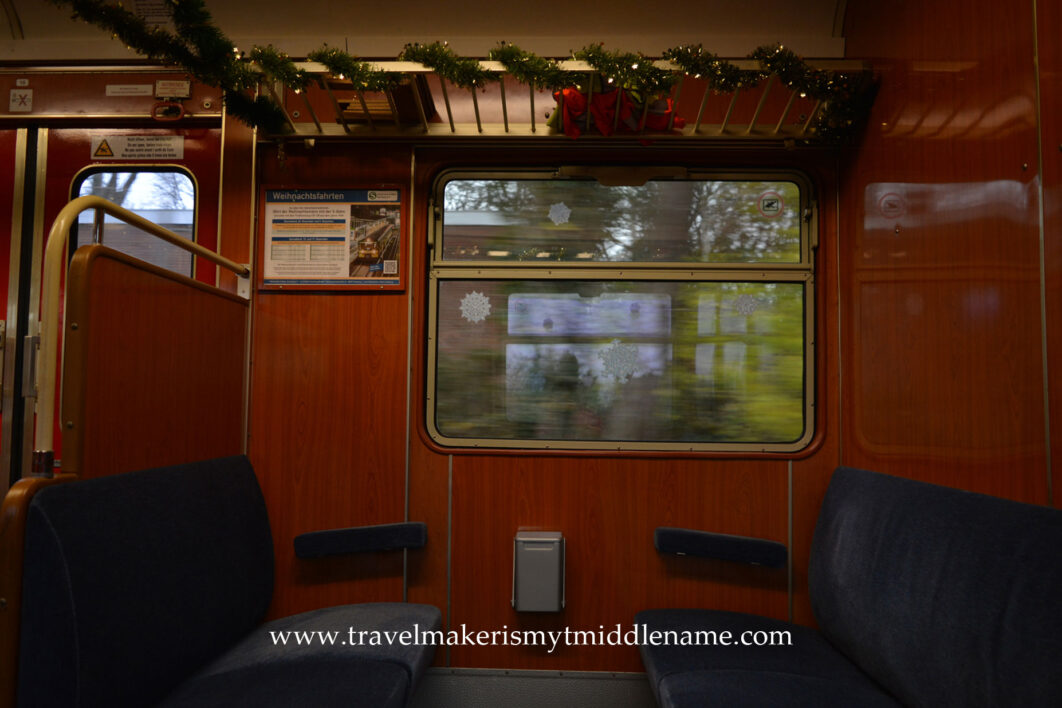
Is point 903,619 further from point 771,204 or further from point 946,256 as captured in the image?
point 771,204

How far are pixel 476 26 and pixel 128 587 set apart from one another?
264 centimetres

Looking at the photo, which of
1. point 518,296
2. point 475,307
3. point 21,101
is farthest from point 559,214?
point 21,101

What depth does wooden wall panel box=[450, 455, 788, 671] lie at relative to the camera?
2.74 m

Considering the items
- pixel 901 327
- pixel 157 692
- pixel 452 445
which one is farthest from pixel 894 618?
pixel 157 692

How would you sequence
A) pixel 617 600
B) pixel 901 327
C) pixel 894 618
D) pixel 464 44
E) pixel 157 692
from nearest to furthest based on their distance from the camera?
pixel 157 692
pixel 894 618
pixel 901 327
pixel 617 600
pixel 464 44

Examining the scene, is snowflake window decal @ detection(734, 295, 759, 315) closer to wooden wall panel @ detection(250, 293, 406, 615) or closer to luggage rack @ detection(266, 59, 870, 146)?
luggage rack @ detection(266, 59, 870, 146)

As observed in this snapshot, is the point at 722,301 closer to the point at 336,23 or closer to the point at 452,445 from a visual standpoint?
the point at 452,445

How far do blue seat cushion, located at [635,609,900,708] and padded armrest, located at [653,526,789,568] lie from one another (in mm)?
234

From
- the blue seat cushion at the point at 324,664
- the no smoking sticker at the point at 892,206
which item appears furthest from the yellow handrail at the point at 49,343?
the no smoking sticker at the point at 892,206

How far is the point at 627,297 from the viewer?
282cm

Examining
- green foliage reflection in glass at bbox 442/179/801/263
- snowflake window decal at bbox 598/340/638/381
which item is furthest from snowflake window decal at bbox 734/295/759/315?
snowflake window decal at bbox 598/340/638/381

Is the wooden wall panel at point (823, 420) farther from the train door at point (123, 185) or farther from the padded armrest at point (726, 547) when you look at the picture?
the train door at point (123, 185)

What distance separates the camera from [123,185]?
3.01m

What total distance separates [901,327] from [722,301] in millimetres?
726
